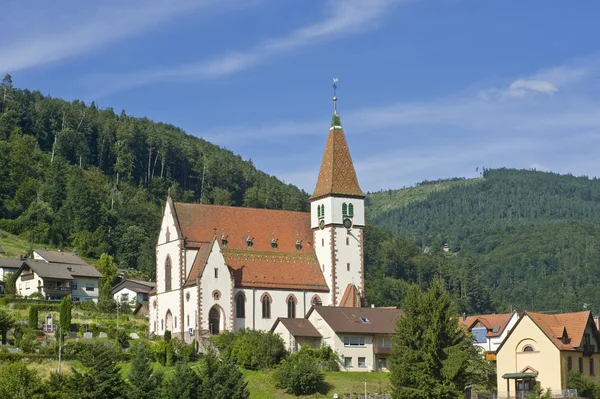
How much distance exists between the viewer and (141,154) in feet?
655

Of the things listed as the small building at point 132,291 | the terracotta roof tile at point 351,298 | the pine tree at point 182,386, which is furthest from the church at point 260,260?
the small building at point 132,291

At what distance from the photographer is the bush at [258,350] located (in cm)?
8050

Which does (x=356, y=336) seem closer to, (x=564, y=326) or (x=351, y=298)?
(x=351, y=298)

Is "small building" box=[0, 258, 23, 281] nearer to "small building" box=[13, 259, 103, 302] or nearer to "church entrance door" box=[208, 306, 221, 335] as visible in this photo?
"small building" box=[13, 259, 103, 302]

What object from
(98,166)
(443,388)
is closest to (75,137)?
(98,166)

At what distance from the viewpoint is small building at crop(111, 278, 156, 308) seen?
4921 inches

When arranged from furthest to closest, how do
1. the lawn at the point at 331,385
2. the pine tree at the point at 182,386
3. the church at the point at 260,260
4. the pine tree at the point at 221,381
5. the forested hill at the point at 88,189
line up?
the forested hill at the point at 88,189 → the church at the point at 260,260 → the lawn at the point at 331,385 → the pine tree at the point at 221,381 → the pine tree at the point at 182,386

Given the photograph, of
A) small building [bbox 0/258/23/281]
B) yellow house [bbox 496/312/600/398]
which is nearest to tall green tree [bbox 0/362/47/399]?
yellow house [bbox 496/312/600/398]

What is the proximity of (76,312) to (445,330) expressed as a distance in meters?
46.7

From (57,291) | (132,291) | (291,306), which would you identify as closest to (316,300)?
(291,306)

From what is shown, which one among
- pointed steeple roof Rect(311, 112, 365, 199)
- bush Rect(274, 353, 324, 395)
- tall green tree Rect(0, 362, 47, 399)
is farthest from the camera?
pointed steeple roof Rect(311, 112, 365, 199)

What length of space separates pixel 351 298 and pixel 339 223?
6.96 meters

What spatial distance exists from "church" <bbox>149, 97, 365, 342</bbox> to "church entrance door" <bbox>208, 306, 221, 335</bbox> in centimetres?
8

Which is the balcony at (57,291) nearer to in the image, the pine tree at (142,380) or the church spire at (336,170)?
the church spire at (336,170)
